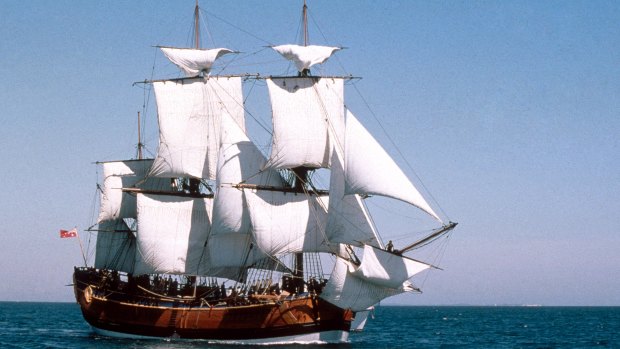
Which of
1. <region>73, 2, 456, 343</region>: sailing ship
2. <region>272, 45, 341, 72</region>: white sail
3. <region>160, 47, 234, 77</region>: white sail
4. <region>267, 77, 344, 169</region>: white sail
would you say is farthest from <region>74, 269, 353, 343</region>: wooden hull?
<region>160, 47, 234, 77</region>: white sail

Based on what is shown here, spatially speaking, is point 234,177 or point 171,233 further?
point 171,233

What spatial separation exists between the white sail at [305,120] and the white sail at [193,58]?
6.81 metres

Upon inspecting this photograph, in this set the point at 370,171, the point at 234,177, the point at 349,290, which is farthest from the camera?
the point at 234,177

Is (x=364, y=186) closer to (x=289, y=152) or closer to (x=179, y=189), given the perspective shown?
(x=289, y=152)

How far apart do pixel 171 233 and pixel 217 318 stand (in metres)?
9.53

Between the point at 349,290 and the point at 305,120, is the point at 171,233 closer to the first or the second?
the point at 305,120

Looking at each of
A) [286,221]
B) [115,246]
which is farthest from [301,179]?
[115,246]

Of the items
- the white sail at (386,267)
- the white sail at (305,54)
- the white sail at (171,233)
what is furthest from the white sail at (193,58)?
the white sail at (386,267)

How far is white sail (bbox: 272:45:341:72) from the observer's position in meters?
53.7

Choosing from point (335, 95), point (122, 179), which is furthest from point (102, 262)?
point (335, 95)

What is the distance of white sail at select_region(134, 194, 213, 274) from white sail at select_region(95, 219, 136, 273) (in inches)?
179

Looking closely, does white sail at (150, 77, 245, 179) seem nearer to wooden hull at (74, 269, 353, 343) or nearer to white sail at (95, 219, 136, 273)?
white sail at (95, 219, 136, 273)

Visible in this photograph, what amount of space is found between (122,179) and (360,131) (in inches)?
977

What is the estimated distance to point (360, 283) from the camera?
46188mm
